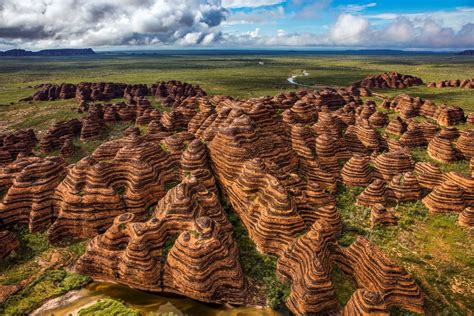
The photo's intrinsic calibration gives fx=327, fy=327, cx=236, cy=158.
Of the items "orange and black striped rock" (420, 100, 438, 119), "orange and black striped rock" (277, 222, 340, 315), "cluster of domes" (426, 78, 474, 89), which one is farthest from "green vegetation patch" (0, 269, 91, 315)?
"cluster of domes" (426, 78, 474, 89)

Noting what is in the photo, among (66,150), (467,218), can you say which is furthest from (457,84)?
(66,150)

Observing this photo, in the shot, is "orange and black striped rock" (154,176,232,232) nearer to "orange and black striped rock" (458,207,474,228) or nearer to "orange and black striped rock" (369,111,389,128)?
"orange and black striped rock" (458,207,474,228)

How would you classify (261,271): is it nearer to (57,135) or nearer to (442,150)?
(442,150)

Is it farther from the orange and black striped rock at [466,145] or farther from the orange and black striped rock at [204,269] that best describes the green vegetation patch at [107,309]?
the orange and black striped rock at [466,145]

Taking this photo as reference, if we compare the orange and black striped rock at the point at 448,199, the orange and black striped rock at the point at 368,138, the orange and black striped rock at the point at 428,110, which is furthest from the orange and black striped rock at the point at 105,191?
the orange and black striped rock at the point at 428,110

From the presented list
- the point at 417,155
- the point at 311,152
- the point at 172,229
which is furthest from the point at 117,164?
the point at 417,155
